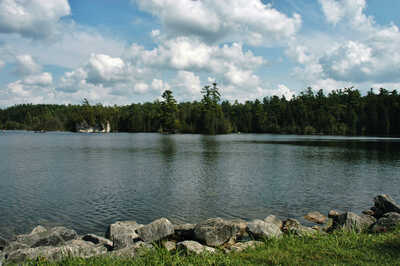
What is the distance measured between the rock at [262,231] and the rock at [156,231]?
320 cm

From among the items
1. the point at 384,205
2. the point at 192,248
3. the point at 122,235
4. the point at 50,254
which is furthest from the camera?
the point at 384,205

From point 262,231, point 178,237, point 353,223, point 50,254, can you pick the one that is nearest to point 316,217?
point 353,223

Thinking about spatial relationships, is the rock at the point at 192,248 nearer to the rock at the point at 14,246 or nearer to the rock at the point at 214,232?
the rock at the point at 214,232

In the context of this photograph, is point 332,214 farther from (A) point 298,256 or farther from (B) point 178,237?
(A) point 298,256

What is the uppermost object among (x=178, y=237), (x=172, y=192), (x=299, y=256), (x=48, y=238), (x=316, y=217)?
(x=299, y=256)

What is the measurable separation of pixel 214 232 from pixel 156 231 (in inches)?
93.8

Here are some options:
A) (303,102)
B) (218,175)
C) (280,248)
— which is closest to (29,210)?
(280,248)

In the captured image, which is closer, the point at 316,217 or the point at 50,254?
the point at 50,254

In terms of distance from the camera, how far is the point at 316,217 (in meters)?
17.3

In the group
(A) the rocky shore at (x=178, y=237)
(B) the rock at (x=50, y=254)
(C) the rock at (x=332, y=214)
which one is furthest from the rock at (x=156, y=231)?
(C) the rock at (x=332, y=214)

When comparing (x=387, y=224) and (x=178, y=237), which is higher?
(x=387, y=224)

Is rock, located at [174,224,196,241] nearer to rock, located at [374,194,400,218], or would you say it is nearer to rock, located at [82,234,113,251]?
rock, located at [82,234,113,251]

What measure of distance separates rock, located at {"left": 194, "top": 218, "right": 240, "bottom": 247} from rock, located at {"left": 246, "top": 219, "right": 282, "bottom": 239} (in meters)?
0.78

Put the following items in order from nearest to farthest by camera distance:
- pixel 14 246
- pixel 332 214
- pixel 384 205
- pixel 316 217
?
pixel 14 246 < pixel 384 205 < pixel 316 217 < pixel 332 214
